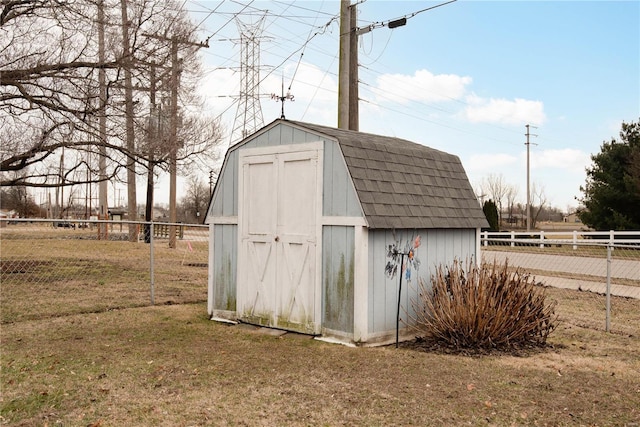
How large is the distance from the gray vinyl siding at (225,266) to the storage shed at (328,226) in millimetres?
15

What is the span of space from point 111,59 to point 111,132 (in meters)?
1.58

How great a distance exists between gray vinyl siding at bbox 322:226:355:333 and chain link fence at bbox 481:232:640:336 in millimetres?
1885

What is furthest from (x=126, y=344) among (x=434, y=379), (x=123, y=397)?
(x=434, y=379)

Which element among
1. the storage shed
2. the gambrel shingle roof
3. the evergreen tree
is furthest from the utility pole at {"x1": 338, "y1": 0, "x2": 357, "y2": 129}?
the evergreen tree

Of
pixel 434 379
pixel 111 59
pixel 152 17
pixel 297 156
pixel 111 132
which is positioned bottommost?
pixel 434 379

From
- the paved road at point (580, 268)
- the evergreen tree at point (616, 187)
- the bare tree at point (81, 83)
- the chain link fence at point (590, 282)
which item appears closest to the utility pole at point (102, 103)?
the bare tree at point (81, 83)

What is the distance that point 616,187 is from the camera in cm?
2683

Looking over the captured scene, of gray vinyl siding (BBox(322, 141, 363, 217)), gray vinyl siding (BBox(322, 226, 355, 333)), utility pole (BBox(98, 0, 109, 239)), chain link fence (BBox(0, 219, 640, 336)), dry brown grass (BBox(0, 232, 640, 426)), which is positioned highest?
utility pole (BBox(98, 0, 109, 239))

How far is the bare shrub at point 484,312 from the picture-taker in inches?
256

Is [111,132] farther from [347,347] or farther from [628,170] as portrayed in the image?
[628,170]

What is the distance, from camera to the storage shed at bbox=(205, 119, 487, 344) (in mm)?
6719

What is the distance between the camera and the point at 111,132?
492 inches

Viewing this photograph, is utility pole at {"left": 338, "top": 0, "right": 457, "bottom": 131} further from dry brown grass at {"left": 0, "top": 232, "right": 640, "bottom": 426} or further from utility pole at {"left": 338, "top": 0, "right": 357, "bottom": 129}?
dry brown grass at {"left": 0, "top": 232, "right": 640, "bottom": 426}

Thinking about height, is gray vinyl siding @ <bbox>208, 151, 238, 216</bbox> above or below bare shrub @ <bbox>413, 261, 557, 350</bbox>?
above
